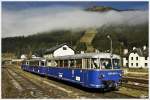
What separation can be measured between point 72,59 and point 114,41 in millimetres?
2130

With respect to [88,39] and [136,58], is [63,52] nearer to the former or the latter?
[88,39]

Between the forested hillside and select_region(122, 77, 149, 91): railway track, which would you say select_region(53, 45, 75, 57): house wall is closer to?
the forested hillside

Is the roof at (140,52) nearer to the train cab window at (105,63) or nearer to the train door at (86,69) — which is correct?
the train cab window at (105,63)

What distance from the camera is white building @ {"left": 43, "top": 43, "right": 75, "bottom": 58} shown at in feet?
57.3

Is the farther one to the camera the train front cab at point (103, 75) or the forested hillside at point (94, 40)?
the forested hillside at point (94, 40)

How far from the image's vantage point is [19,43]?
17156 millimetres

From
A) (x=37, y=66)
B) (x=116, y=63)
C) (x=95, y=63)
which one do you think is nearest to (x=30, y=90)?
(x=95, y=63)

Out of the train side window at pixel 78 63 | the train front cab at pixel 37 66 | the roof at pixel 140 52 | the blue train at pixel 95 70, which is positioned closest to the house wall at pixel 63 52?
the blue train at pixel 95 70

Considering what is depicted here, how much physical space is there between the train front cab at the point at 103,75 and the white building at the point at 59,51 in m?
2.09

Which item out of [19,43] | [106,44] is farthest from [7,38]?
[106,44]

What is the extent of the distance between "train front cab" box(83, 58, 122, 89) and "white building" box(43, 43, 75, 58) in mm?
2094

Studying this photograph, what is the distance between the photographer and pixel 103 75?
15688mm

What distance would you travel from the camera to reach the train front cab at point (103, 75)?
15.6 meters

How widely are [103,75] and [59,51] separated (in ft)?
12.7
